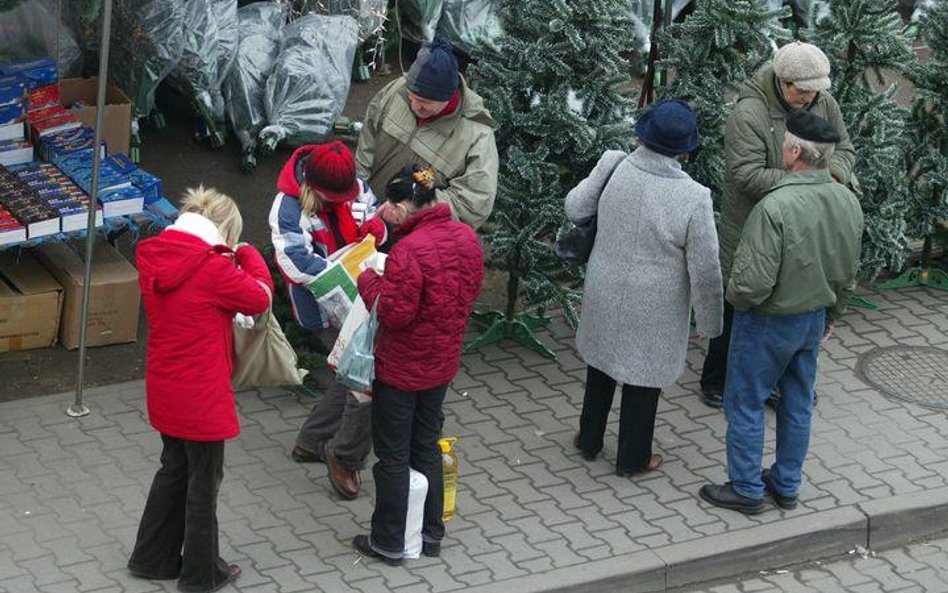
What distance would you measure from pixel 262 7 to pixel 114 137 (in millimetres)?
1795

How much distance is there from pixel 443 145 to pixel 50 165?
214 cm

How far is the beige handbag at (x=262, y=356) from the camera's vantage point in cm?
617

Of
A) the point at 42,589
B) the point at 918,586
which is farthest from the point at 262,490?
the point at 918,586

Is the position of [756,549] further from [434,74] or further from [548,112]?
[434,74]

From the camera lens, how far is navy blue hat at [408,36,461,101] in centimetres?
688

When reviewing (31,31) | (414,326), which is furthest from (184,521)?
(31,31)

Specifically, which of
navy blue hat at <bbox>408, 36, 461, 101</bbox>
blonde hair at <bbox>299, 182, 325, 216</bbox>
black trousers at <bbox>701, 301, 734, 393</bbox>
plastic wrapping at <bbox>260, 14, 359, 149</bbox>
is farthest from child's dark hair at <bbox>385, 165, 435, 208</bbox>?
plastic wrapping at <bbox>260, 14, 359, 149</bbox>

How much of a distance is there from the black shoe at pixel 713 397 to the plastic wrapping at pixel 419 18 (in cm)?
387

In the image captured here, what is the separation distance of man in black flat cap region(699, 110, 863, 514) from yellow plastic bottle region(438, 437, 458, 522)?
3.92ft

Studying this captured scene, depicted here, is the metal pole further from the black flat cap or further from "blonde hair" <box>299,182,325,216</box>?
the black flat cap

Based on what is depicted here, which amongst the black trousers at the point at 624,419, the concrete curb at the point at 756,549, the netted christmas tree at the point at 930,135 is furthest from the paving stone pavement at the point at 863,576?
the netted christmas tree at the point at 930,135

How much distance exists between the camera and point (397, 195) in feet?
19.9

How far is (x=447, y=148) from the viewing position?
283 inches

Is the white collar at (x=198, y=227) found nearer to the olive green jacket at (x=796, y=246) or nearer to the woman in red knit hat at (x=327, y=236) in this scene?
the woman in red knit hat at (x=327, y=236)
